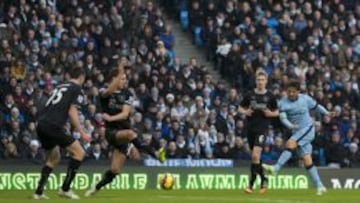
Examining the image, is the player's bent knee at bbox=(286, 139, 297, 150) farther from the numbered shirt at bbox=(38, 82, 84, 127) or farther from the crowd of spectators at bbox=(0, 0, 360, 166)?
the crowd of spectators at bbox=(0, 0, 360, 166)

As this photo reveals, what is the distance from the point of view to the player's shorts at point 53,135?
1975 centimetres

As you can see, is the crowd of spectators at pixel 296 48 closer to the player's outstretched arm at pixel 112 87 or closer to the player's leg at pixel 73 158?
the player's outstretched arm at pixel 112 87

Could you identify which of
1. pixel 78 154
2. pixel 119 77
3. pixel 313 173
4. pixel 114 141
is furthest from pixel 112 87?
pixel 313 173

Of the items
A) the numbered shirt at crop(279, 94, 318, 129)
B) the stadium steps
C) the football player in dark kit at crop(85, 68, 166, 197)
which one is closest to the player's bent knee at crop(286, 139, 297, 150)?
the numbered shirt at crop(279, 94, 318, 129)

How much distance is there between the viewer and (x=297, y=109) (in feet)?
77.0

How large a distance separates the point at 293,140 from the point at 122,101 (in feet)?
14.8

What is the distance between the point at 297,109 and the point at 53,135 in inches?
229

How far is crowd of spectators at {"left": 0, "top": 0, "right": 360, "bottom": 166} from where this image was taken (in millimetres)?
29984

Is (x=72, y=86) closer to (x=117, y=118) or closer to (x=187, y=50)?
(x=117, y=118)

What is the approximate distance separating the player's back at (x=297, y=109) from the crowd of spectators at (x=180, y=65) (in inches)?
273

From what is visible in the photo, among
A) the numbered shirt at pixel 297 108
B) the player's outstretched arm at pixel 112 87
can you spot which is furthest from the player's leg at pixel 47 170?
the numbered shirt at pixel 297 108

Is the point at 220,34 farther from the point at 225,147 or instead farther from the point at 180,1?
the point at 225,147

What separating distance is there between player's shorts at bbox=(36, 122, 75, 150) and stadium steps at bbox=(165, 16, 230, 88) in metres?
15.6

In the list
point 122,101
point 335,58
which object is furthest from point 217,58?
point 122,101
